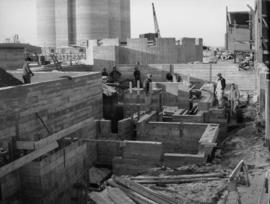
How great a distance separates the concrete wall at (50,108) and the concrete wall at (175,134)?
176cm

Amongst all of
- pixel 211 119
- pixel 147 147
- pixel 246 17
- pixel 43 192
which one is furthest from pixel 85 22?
pixel 43 192

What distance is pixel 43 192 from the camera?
830 centimetres

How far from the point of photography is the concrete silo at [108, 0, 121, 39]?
34562 mm

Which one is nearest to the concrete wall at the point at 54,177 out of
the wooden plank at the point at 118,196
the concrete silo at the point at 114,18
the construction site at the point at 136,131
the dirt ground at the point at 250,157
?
the construction site at the point at 136,131

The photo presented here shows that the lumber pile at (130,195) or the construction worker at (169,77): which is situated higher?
the construction worker at (169,77)

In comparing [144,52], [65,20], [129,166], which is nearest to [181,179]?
[129,166]

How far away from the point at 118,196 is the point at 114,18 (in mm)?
28847

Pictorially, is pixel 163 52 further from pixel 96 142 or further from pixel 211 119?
pixel 96 142

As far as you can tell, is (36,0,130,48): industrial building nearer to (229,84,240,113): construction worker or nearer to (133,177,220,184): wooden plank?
(229,84,240,113): construction worker

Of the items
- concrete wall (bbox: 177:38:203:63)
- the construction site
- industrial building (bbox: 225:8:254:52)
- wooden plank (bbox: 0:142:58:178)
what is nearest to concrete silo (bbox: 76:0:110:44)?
the construction site

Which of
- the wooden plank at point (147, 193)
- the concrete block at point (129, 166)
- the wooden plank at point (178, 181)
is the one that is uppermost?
the wooden plank at point (147, 193)

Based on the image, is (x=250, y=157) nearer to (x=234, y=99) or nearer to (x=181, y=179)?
(x=181, y=179)

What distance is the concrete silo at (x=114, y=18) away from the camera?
3456 centimetres

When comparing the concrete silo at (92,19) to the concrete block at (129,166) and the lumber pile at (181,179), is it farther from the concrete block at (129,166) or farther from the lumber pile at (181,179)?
the lumber pile at (181,179)
